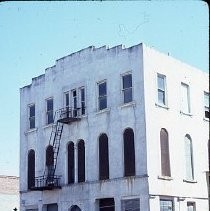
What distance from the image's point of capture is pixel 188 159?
26.4 metres

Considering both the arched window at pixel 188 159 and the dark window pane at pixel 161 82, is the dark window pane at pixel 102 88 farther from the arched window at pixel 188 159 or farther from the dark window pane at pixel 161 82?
the arched window at pixel 188 159

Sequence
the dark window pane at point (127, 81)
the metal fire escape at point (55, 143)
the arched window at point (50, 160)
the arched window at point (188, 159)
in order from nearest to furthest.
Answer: the dark window pane at point (127, 81)
the arched window at point (188, 159)
the metal fire escape at point (55, 143)
the arched window at point (50, 160)

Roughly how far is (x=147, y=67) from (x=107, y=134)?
170 inches

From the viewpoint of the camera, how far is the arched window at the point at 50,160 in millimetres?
28223

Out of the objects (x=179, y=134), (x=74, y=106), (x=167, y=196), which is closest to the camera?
(x=167, y=196)

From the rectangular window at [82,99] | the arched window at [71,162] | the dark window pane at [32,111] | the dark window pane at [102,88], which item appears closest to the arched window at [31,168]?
the dark window pane at [32,111]

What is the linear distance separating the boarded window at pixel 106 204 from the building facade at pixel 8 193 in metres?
22.6

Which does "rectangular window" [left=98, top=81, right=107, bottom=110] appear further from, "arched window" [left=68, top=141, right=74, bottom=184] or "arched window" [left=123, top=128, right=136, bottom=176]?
"arched window" [left=68, top=141, right=74, bottom=184]

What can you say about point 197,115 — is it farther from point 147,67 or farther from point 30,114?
point 30,114

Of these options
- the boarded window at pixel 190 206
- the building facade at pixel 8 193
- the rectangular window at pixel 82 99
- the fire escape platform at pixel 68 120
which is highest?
the rectangular window at pixel 82 99

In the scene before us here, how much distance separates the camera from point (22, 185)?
30.3 meters

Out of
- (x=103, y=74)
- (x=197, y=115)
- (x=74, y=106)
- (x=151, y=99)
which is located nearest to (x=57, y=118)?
(x=74, y=106)

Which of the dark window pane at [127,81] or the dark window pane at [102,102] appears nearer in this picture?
the dark window pane at [127,81]

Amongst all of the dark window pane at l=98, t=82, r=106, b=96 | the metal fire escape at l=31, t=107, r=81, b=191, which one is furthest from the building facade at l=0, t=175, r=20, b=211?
the dark window pane at l=98, t=82, r=106, b=96
